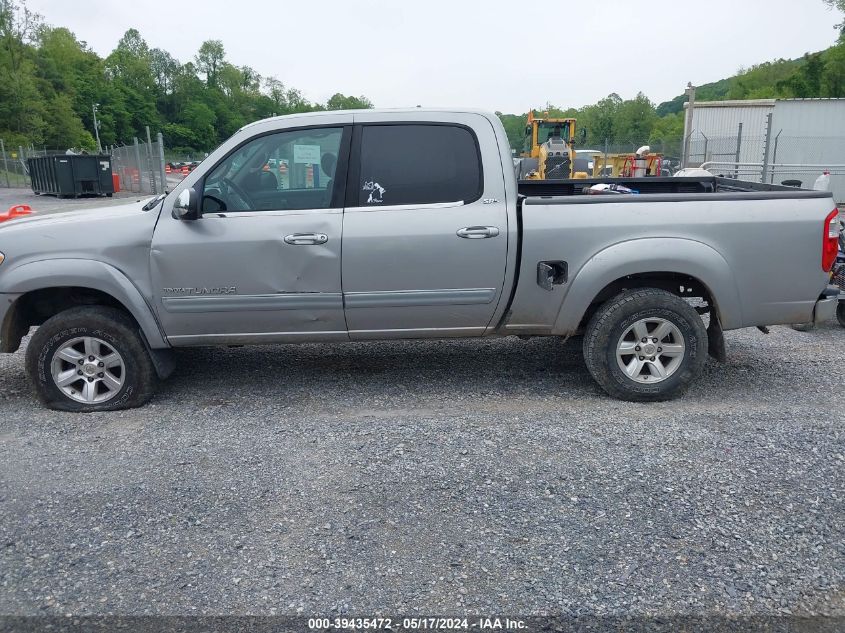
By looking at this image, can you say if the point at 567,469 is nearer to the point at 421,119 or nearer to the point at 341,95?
the point at 421,119

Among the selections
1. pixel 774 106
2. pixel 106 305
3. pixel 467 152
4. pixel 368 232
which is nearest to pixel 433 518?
pixel 368 232

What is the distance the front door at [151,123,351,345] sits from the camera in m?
4.78

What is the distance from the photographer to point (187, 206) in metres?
4.66

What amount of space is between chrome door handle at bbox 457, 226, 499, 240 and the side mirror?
1697 mm

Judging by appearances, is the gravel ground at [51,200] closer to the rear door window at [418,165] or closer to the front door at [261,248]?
the front door at [261,248]

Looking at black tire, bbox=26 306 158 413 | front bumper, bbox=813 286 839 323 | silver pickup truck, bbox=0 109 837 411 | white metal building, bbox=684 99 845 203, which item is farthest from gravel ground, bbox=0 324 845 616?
white metal building, bbox=684 99 845 203

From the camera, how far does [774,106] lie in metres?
23.4

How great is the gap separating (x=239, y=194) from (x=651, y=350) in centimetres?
295

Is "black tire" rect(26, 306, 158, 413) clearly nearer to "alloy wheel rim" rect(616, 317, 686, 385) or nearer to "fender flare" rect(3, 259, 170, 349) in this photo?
"fender flare" rect(3, 259, 170, 349)

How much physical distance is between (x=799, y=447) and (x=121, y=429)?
4.09 m

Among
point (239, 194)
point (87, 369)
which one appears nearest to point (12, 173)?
point (87, 369)

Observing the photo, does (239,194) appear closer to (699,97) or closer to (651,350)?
(651,350)

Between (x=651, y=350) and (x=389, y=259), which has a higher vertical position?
(x=389, y=259)

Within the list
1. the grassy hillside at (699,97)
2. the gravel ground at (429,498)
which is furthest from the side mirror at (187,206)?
the grassy hillside at (699,97)
